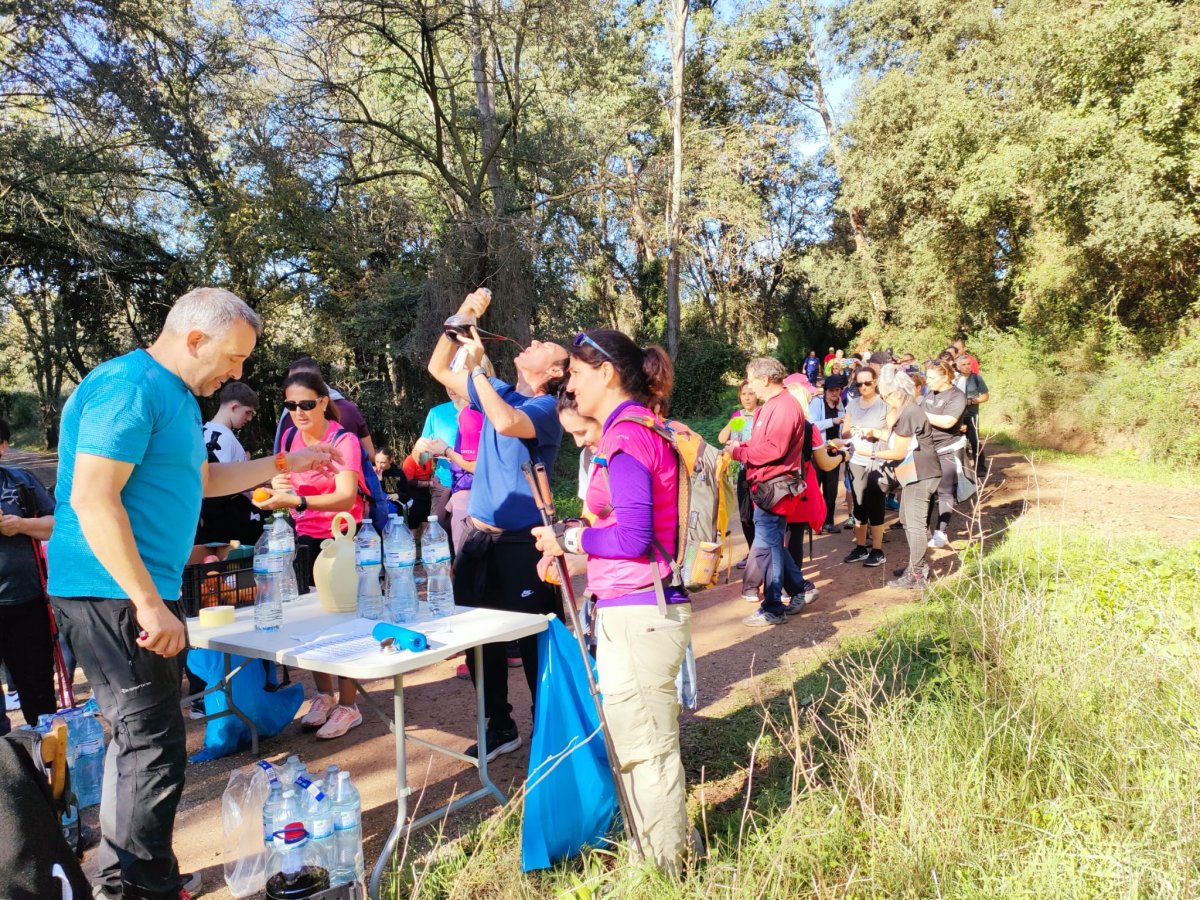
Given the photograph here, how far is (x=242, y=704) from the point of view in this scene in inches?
161

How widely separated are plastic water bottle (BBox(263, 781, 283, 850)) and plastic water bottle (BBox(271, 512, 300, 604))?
2.97 feet

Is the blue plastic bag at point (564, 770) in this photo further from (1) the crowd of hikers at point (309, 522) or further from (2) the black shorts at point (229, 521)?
(2) the black shorts at point (229, 521)

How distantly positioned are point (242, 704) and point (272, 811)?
162 cm

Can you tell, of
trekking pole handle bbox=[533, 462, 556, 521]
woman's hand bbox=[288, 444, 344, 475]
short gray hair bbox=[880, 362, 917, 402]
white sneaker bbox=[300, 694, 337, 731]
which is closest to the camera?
trekking pole handle bbox=[533, 462, 556, 521]

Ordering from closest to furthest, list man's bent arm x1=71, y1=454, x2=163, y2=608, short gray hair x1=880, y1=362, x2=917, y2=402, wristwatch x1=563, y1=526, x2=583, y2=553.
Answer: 1. man's bent arm x1=71, y1=454, x2=163, y2=608
2. wristwatch x1=563, y1=526, x2=583, y2=553
3. short gray hair x1=880, y1=362, x2=917, y2=402

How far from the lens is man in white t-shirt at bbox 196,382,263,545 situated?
478 centimetres

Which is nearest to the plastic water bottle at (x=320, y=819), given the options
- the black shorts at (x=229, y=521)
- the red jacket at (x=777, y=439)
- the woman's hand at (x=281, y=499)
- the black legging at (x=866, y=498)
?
the woman's hand at (x=281, y=499)

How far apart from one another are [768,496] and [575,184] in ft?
46.7

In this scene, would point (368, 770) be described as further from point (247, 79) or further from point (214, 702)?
point (247, 79)

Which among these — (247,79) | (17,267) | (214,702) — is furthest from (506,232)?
(214,702)

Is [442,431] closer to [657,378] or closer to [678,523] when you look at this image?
[657,378]

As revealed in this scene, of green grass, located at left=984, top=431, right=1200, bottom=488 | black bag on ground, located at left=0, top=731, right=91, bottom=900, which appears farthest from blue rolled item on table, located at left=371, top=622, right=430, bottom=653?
green grass, located at left=984, top=431, right=1200, bottom=488

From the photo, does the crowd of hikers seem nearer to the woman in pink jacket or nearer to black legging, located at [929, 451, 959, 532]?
the woman in pink jacket

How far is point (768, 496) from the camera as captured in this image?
18.6 feet
